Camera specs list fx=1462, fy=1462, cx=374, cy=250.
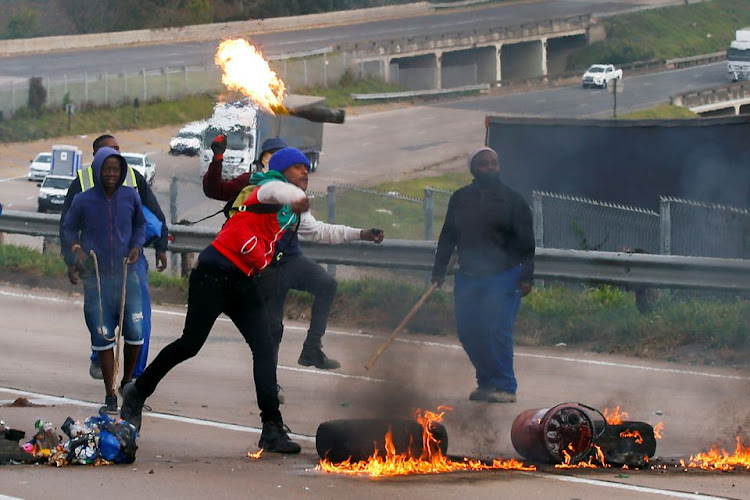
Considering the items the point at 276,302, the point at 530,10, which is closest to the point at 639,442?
the point at 276,302

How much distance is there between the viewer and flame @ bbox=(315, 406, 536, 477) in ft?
25.1

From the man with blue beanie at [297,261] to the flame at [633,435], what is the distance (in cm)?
221

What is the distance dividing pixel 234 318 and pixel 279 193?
2.77ft

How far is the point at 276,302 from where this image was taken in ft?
32.8

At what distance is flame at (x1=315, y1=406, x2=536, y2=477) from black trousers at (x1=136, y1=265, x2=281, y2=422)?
728 millimetres

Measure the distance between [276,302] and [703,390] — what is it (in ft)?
10.5

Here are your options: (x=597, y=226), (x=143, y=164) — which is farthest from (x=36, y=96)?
(x=597, y=226)

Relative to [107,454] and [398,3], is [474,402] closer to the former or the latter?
[107,454]

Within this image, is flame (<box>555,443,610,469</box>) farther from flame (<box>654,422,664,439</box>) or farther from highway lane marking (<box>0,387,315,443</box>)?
highway lane marking (<box>0,387,315,443</box>)

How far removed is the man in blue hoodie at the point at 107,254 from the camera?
973cm

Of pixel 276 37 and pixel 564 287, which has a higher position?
pixel 276 37

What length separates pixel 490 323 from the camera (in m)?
10.4

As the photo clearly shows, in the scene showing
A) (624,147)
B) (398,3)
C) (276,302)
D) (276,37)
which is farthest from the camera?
(398,3)

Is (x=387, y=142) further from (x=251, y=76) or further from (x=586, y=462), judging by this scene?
(x=586, y=462)
